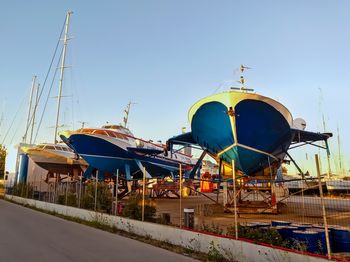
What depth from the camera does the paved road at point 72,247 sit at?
726 cm

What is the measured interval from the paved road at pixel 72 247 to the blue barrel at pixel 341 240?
3163mm

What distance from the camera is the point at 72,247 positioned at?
837 centimetres

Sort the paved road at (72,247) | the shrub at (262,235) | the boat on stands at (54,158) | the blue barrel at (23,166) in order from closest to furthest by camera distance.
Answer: the shrub at (262,235), the paved road at (72,247), the boat on stands at (54,158), the blue barrel at (23,166)

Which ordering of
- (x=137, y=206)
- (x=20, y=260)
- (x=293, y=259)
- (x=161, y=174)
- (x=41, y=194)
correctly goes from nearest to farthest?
(x=293, y=259)
(x=20, y=260)
(x=137, y=206)
(x=41, y=194)
(x=161, y=174)

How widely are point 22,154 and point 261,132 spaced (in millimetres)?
32231

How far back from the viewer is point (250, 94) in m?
15.0

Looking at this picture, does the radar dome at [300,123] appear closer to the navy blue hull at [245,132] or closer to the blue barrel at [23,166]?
the navy blue hull at [245,132]

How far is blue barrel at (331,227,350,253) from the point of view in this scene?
21.1 feet

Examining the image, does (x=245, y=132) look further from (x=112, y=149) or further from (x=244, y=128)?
(x=112, y=149)

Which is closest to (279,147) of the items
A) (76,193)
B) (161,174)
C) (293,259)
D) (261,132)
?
(261,132)

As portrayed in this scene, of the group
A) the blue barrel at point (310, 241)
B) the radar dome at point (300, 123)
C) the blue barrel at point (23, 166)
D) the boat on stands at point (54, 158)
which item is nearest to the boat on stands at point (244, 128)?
the radar dome at point (300, 123)

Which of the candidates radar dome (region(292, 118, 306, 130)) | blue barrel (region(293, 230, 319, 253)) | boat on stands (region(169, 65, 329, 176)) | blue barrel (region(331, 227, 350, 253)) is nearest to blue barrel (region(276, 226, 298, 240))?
blue barrel (region(293, 230, 319, 253))

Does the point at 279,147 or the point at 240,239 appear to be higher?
the point at 279,147

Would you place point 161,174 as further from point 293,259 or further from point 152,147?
point 293,259
